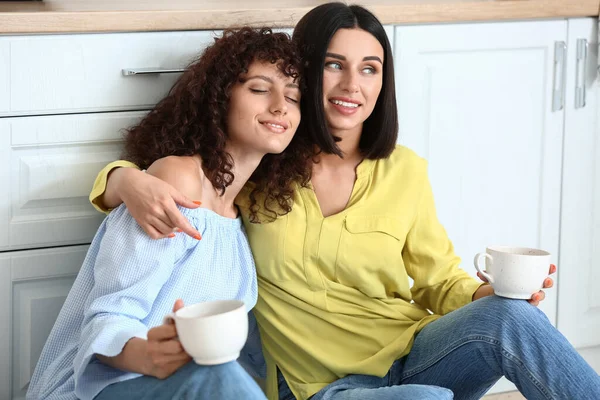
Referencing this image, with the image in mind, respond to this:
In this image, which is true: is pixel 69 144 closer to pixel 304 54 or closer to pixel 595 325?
pixel 304 54

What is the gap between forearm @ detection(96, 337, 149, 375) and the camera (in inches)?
47.9

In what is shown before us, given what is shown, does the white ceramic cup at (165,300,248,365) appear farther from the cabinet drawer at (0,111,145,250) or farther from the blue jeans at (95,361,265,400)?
the cabinet drawer at (0,111,145,250)

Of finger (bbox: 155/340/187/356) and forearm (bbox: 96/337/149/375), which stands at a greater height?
finger (bbox: 155/340/187/356)

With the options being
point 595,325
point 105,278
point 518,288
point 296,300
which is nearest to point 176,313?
point 105,278

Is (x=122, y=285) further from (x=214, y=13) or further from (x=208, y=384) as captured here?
(x=214, y=13)

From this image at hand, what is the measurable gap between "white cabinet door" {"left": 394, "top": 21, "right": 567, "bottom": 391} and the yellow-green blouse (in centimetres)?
30

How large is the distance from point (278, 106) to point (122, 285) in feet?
1.19

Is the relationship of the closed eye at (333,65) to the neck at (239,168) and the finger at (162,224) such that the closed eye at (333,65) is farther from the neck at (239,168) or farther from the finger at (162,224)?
the finger at (162,224)

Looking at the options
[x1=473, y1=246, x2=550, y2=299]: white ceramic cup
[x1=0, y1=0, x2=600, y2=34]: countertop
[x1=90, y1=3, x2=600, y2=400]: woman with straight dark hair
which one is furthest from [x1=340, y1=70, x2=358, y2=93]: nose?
[x1=473, y1=246, x2=550, y2=299]: white ceramic cup

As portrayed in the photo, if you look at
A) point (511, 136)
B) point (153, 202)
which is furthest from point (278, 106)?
point (511, 136)

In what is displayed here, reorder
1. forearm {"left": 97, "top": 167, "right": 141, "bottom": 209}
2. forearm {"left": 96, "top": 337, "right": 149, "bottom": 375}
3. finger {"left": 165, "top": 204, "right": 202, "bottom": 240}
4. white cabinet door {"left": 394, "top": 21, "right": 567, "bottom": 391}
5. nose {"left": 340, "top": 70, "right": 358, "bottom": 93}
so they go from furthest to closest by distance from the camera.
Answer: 1. white cabinet door {"left": 394, "top": 21, "right": 567, "bottom": 391}
2. nose {"left": 340, "top": 70, "right": 358, "bottom": 93}
3. forearm {"left": 97, "top": 167, "right": 141, "bottom": 209}
4. finger {"left": 165, "top": 204, "right": 202, "bottom": 240}
5. forearm {"left": 96, "top": 337, "right": 149, "bottom": 375}

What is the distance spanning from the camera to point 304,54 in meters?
1.56

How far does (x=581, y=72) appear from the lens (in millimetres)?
1991

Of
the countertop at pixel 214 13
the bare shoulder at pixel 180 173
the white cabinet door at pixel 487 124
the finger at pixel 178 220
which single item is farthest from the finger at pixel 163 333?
the white cabinet door at pixel 487 124
